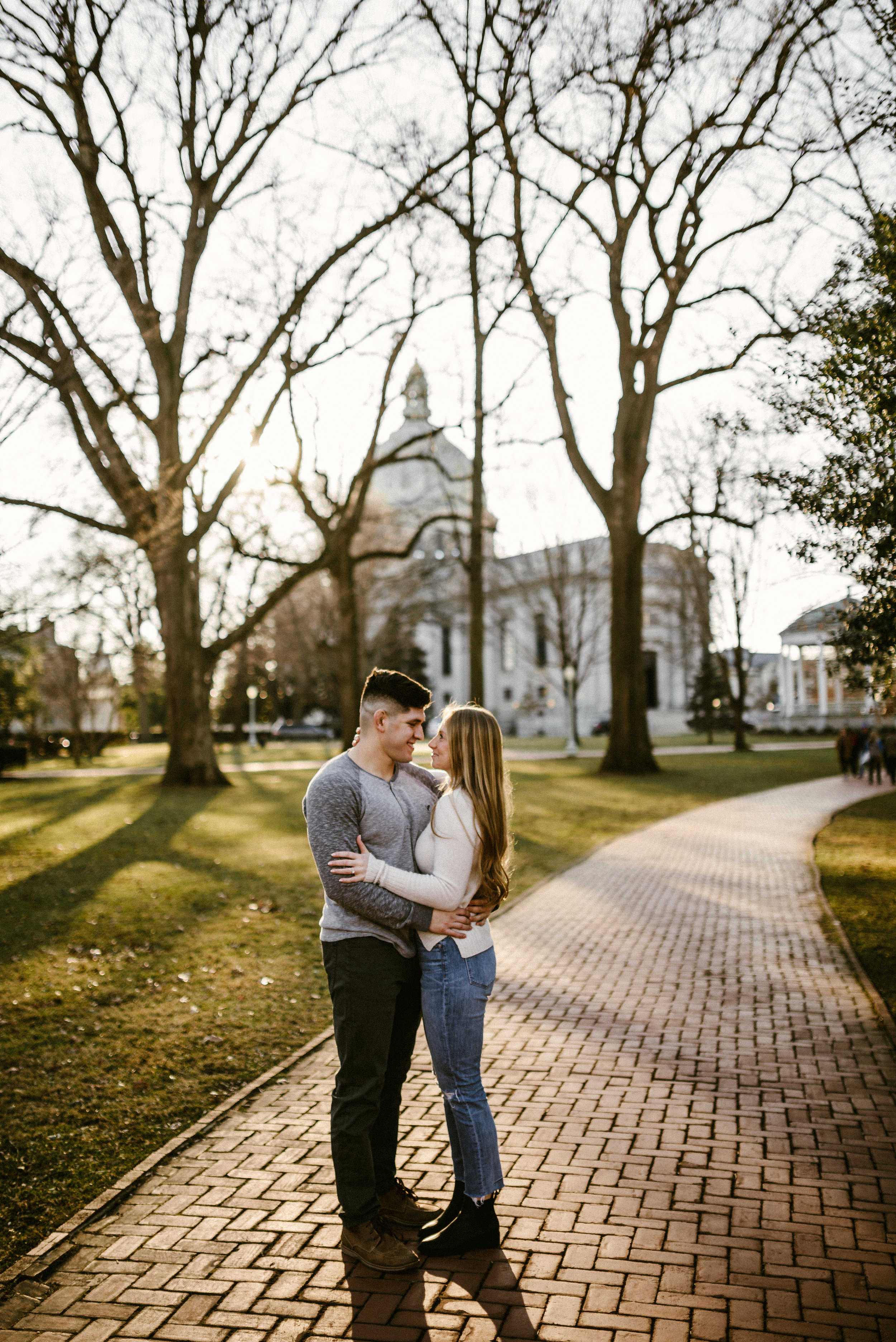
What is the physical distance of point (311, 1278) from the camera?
360 centimetres

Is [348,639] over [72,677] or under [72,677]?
over

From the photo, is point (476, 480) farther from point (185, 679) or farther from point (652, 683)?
point (652, 683)

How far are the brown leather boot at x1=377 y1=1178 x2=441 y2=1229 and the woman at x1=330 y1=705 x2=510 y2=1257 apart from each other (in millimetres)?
172

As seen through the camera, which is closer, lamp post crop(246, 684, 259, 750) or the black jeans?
the black jeans

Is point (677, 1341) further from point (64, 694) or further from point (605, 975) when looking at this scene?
point (64, 694)

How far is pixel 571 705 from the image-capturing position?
42.0 m

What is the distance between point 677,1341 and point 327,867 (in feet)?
5.59

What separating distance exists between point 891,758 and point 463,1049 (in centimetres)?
2586

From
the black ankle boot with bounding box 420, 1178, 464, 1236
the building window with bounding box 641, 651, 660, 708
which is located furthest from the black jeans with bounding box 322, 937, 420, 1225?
the building window with bounding box 641, 651, 660, 708

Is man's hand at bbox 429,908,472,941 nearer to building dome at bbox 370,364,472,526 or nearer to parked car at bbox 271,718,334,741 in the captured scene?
building dome at bbox 370,364,472,526

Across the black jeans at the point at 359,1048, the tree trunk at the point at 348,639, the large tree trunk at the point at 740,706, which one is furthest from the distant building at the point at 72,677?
the black jeans at the point at 359,1048

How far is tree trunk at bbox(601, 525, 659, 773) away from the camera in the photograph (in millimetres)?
25797

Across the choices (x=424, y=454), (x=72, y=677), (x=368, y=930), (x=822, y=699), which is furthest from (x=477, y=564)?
(x=822, y=699)

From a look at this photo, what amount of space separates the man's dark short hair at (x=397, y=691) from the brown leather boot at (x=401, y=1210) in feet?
5.80
